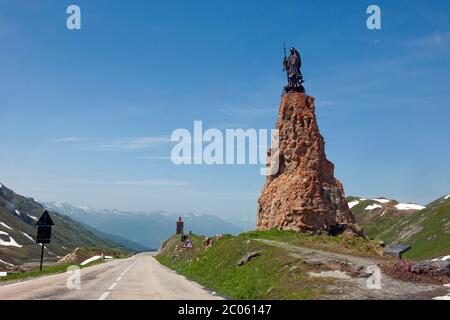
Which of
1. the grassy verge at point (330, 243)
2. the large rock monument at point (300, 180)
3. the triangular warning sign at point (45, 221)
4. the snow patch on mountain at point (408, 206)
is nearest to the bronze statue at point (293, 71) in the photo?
the large rock monument at point (300, 180)

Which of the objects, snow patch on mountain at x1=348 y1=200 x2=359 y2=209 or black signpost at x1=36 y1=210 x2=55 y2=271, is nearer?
black signpost at x1=36 y1=210 x2=55 y2=271

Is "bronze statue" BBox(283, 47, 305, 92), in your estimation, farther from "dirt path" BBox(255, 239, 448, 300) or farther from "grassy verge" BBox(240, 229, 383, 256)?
"dirt path" BBox(255, 239, 448, 300)

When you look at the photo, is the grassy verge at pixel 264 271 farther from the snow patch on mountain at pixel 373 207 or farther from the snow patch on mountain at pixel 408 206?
the snow patch on mountain at pixel 373 207

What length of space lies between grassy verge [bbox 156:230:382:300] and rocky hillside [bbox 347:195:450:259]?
5408 centimetres

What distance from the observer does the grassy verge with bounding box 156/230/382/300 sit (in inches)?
745

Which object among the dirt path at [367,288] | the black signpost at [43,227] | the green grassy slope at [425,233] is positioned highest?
the black signpost at [43,227]

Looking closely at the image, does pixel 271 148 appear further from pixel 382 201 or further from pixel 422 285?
pixel 382 201

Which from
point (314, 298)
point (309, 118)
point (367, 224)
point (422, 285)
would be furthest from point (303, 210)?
point (367, 224)

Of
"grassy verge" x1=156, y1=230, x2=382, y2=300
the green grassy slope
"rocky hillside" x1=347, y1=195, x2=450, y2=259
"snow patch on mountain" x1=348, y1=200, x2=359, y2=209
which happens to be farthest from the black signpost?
"snow patch on mountain" x1=348, y1=200, x2=359, y2=209

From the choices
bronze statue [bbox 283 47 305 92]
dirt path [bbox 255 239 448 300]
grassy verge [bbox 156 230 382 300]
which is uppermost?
bronze statue [bbox 283 47 305 92]

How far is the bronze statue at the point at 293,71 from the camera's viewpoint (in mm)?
51000

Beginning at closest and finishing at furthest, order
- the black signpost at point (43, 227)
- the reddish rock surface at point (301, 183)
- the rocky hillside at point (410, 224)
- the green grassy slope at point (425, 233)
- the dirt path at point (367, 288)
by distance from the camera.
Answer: the dirt path at point (367, 288), the black signpost at point (43, 227), the reddish rock surface at point (301, 183), the green grassy slope at point (425, 233), the rocky hillside at point (410, 224)

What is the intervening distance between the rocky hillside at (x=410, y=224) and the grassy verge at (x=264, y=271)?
177ft
